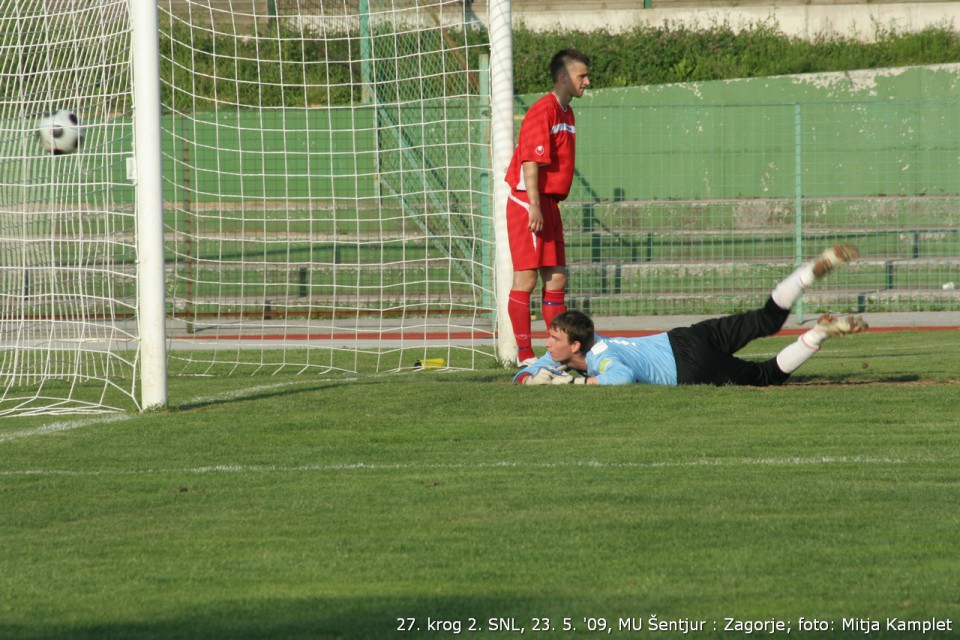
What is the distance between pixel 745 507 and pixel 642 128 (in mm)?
15296

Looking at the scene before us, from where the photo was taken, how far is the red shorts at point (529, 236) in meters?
9.02

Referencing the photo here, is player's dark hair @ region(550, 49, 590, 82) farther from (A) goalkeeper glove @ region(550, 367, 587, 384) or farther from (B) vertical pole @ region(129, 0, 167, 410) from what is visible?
(B) vertical pole @ region(129, 0, 167, 410)

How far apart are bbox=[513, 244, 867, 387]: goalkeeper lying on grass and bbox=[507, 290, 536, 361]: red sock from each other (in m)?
1.02

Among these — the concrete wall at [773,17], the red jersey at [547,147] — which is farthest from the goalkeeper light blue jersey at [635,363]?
the concrete wall at [773,17]

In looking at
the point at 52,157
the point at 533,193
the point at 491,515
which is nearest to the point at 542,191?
the point at 533,193

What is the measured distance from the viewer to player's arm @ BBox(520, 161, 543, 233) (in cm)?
874

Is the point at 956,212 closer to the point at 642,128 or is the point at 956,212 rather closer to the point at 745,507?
the point at 642,128

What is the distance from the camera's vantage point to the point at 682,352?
7.93 meters

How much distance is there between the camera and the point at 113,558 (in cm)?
423

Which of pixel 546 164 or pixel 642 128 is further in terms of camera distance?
pixel 642 128

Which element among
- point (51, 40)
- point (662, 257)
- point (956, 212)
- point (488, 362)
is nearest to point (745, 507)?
point (488, 362)

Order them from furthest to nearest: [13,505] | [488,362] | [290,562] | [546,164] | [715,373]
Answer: [488,362] < [546,164] < [715,373] < [13,505] < [290,562]

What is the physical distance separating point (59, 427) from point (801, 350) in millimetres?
4725

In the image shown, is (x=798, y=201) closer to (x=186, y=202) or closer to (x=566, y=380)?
(x=186, y=202)
